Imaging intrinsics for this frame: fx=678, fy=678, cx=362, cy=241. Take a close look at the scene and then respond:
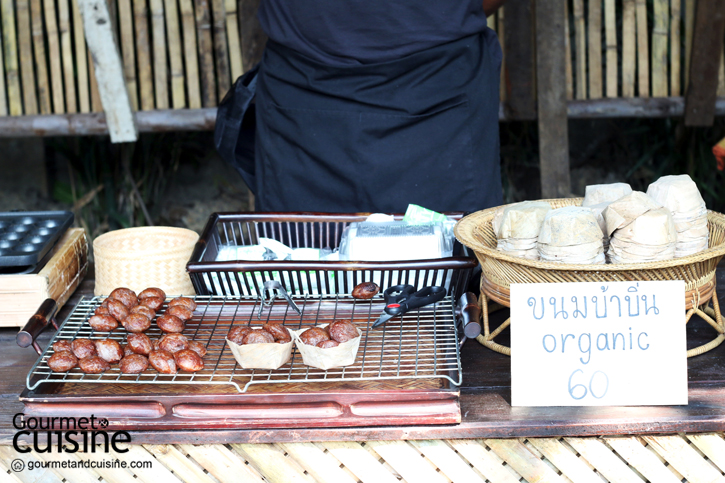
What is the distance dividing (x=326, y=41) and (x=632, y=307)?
1.17m

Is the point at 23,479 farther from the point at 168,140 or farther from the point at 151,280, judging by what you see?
the point at 168,140

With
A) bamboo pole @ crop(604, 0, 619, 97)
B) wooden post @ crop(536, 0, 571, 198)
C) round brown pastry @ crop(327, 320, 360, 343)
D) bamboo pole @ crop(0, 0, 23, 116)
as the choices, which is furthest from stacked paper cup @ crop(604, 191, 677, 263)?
bamboo pole @ crop(0, 0, 23, 116)

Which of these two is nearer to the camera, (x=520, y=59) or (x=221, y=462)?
(x=221, y=462)

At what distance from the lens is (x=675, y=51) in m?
3.45

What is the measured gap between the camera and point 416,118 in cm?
193

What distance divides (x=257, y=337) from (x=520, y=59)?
257cm

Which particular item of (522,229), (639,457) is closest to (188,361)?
(522,229)

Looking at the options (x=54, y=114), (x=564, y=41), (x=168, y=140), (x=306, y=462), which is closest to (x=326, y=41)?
(x=306, y=462)

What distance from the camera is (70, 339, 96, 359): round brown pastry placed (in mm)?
1172

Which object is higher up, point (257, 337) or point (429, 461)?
point (257, 337)

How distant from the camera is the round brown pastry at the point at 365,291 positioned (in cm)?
136

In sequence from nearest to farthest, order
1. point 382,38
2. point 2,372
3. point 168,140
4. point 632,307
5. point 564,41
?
point 632,307 < point 2,372 < point 382,38 < point 564,41 < point 168,140

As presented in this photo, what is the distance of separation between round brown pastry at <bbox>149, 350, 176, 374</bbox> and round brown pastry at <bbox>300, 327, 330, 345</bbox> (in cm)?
22

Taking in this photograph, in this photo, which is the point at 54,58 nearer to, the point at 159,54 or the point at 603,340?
the point at 159,54
